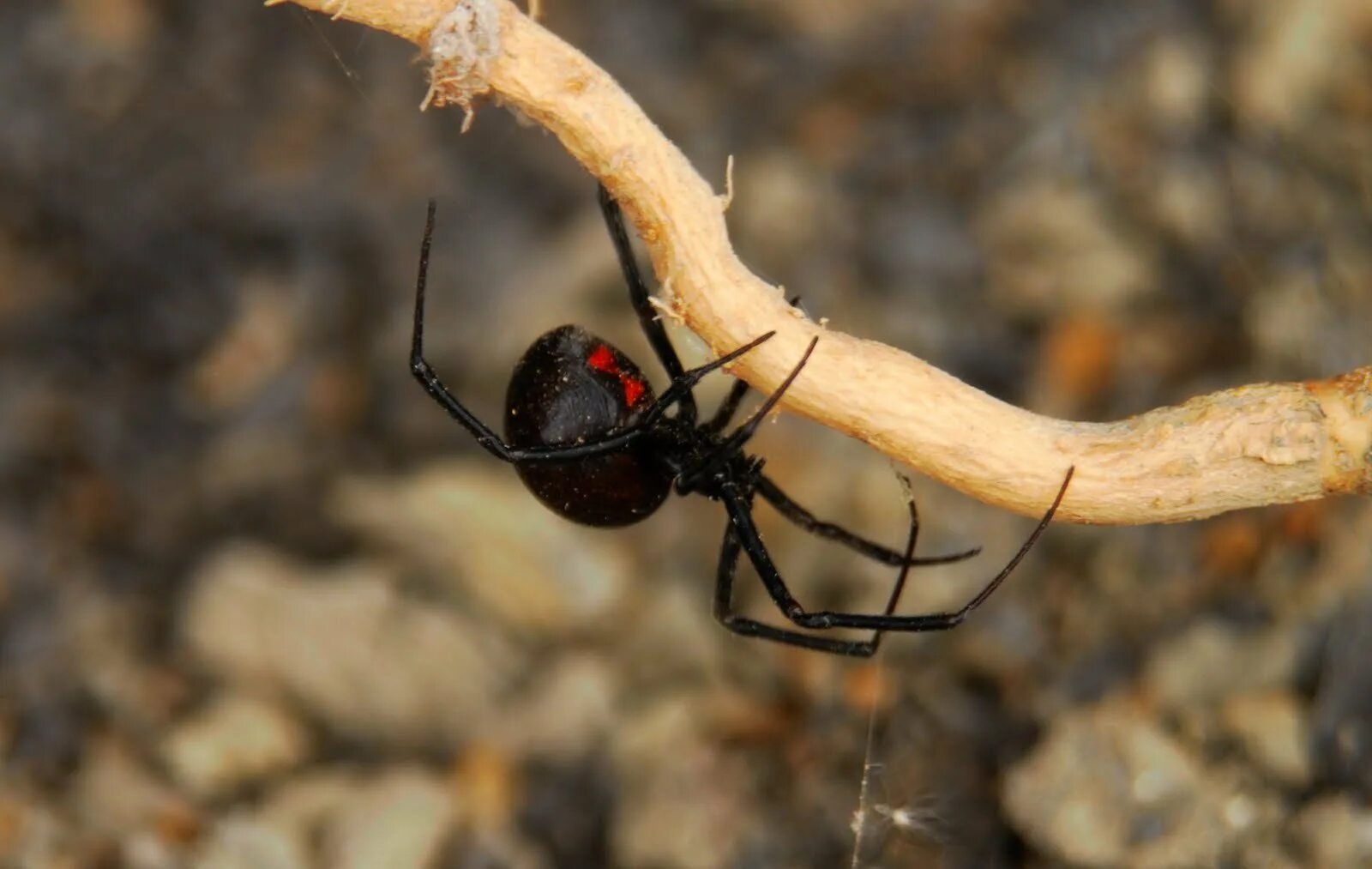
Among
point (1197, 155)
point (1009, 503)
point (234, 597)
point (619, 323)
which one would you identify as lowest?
point (234, 597)

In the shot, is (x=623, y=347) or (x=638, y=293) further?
(x=623, y=347)

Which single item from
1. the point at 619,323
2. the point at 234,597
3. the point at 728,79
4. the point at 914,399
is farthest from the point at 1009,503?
the point at 234,597

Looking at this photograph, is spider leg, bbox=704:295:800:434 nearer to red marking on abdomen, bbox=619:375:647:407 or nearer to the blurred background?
red marking on abdomen, bbox=619:375:647:407

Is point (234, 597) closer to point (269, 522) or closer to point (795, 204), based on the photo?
point (269, 522)

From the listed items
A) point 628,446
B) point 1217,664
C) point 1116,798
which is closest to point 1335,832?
point 1116,798

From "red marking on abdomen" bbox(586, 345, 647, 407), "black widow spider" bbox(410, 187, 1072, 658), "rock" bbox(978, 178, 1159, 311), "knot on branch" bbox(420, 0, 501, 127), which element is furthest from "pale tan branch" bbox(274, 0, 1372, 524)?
"rock" bbox(978, 178, 1159, 311)

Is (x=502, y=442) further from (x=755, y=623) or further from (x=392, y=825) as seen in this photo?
(x=392, y=825)
